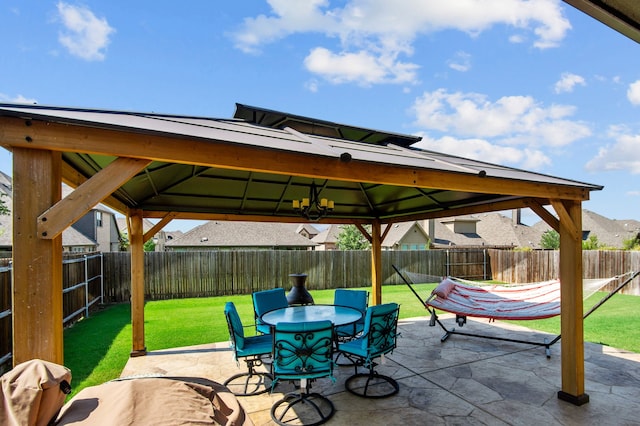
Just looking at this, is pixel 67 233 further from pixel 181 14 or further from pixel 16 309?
pixel 16 309

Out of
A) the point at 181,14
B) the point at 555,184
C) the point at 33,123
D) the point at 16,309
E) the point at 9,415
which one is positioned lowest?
the point at 9,415

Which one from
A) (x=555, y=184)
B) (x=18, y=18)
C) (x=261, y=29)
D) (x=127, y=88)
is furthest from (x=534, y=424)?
(x=127, y=88)

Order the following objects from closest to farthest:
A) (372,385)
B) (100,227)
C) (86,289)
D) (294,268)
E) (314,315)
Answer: (372,385)
(314,315)
(86,289)
(294,268)
(100,227)

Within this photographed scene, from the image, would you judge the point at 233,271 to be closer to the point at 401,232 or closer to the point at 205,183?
the point at 205,183

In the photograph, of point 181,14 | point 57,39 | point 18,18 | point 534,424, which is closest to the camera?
point 534,424

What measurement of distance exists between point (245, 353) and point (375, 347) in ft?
4.81

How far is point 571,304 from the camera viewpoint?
12.8ft

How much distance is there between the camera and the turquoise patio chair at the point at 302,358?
3.35m

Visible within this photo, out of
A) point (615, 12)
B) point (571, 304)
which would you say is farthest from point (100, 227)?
point (615, 12)

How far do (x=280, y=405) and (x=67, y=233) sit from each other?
13.9 meters

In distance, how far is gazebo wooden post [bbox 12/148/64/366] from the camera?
1.95 metres

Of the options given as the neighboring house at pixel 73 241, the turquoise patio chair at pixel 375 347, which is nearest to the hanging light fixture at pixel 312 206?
the turquoise patio chair at pixel 375 347

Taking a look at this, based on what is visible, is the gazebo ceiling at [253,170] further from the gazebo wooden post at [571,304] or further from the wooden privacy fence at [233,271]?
the wooden privacy fence at [233,271]

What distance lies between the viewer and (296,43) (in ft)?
29.5
